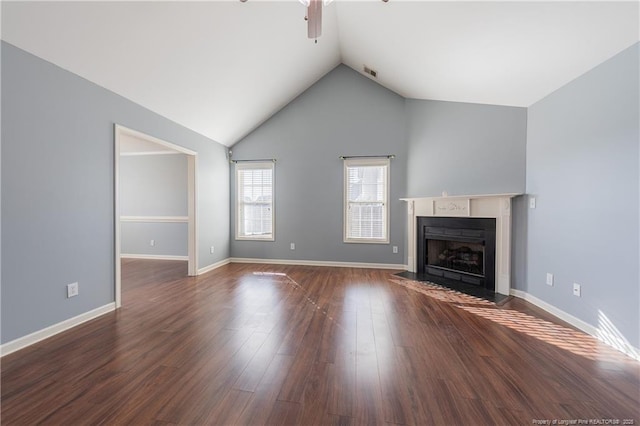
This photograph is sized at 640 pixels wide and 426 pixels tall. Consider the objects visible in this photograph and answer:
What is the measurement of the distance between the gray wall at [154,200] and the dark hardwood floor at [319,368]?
3.13 metres

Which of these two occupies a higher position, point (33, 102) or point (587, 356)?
point (33, 102)

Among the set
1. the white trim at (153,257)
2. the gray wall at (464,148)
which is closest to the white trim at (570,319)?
the gray wall at (464,148)

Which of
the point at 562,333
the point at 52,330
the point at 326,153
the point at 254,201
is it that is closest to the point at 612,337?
the point at 562,333

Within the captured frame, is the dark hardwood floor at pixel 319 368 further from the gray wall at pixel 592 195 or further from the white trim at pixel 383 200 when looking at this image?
the white trim at pixel 383 200

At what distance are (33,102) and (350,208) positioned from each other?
4.34 m

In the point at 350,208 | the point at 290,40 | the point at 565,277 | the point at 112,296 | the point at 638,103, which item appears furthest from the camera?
the point at 350,208

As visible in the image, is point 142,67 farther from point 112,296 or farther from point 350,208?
point 350,208

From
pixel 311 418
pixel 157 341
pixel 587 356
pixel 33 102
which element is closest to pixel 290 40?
pixel 33 102

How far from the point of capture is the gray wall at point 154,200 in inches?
237

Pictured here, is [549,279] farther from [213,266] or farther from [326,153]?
[213,266]

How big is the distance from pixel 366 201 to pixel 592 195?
3.16m

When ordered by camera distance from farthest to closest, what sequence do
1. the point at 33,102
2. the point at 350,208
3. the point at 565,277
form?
A: the point at 350,208 < the point at 565,277 < the point at 33,102

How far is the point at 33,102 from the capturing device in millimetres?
2236

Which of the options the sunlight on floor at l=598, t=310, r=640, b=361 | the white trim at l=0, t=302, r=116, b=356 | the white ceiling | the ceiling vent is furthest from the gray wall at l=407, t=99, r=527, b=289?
the white trim at l=0, t=302, r=116, b=356
